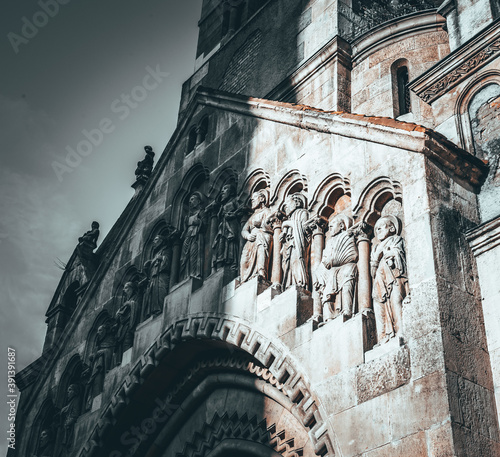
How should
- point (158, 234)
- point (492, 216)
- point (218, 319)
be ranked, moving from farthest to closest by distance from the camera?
point (158, 234) → point (218, 319) → point (492, 216)

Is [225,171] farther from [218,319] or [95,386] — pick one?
[95,386]

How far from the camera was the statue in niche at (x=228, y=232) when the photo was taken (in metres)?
12.9

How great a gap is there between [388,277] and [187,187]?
633cm

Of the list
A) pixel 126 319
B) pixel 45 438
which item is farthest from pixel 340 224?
pixel 45 438

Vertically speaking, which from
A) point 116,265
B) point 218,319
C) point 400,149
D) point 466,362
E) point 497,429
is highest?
point 116,265

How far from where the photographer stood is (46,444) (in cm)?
1541

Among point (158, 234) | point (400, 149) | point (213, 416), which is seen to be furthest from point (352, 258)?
point (158, 234)

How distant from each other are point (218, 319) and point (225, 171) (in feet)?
10.4

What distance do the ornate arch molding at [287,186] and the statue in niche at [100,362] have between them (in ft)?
14.4

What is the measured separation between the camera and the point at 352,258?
35.0ft

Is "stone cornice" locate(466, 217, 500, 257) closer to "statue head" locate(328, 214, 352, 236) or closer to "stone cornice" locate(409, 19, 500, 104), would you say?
"statue head" locate(328, 214, 352, 236)

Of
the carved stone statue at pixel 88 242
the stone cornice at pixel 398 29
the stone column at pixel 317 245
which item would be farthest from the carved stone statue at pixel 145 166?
the stone column at pixel 317 245

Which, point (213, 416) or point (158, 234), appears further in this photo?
point (158, 234)

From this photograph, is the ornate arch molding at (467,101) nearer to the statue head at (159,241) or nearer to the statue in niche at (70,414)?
the statue head at (159,241)
